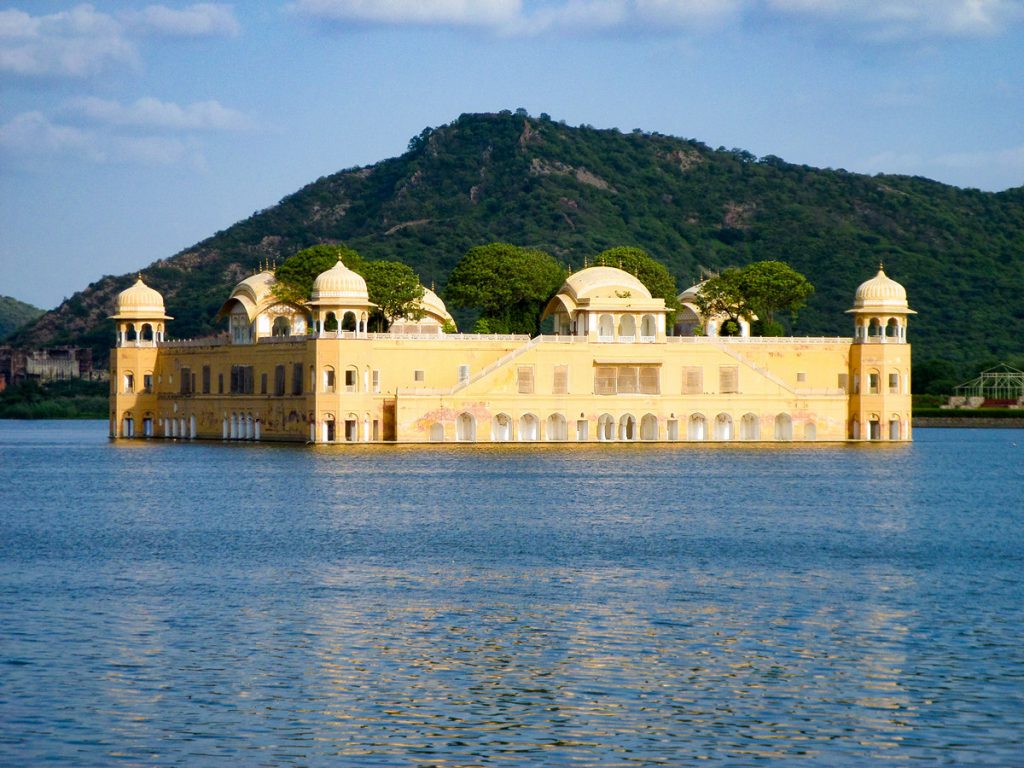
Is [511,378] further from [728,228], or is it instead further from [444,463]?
[728,228]

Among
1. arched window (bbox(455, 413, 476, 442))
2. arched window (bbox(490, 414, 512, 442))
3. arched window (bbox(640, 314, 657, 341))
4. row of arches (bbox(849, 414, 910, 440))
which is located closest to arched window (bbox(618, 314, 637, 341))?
arched window (bbox(640, 314, 657, 341))

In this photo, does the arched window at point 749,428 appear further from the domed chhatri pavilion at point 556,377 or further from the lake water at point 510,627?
the lake water at point 510,627

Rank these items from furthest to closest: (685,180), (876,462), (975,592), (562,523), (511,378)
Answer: (685,180), (511,378), (876,462), (562,523), (975,592)

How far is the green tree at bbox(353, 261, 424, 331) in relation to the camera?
270 feet

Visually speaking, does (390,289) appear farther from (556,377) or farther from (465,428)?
(556,377)

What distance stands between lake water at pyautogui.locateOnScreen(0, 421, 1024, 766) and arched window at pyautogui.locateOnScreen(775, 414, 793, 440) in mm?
28857

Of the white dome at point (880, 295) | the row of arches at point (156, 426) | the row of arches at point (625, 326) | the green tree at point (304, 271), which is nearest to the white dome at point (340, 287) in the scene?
the green tree at point (304, 271)

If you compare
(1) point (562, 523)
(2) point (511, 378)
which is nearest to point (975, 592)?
(1) point (562, 523)

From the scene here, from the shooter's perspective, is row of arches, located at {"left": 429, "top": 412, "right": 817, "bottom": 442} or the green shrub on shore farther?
the green shrub on shore

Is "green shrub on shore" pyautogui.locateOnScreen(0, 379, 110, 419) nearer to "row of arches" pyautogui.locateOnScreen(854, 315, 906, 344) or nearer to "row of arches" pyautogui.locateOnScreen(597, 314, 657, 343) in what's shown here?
"row of arches" pyautogui.locateOnScreen(597, 314, 657, 343)

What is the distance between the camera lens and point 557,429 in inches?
2980

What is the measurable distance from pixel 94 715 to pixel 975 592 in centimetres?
1512

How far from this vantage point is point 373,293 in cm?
8231

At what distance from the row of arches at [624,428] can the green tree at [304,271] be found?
12.5 meters
